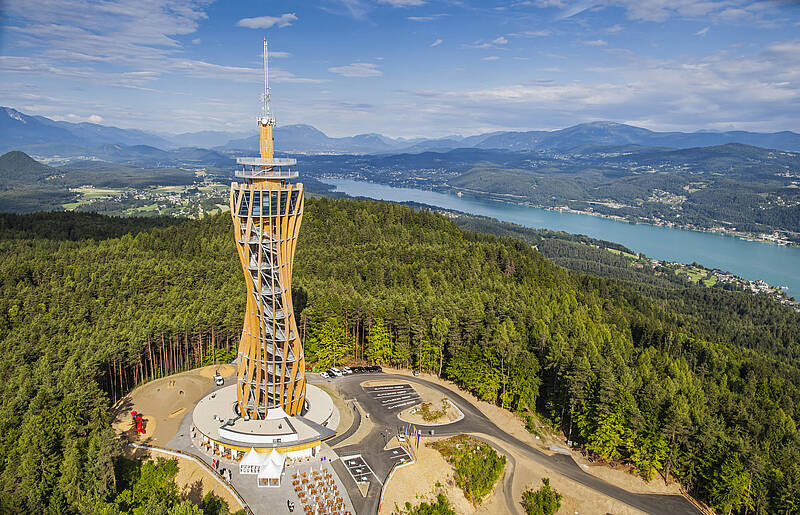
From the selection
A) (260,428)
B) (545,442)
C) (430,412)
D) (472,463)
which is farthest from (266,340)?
(545,442)

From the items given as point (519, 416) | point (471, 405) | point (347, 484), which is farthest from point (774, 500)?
point (347, 484)

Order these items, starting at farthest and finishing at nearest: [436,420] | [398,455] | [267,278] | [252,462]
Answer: [436,420] → [398,455] → [267,278] → [252,462]

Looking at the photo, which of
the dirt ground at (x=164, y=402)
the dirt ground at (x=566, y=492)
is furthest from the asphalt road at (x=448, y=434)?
the dirt ground at (x=164, y=402)

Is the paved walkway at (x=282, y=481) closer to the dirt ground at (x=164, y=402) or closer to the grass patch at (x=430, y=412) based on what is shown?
the dirt ground at (x=164, y=402)

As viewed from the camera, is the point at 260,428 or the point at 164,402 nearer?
the point at 260,428

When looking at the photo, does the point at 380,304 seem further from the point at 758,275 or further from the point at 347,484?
the point at 758,275

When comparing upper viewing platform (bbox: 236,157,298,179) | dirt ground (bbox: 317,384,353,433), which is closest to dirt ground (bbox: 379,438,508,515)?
dirt ground (bbox: 317,384,353,433)

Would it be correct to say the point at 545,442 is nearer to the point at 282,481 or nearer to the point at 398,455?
the point at 398,455
